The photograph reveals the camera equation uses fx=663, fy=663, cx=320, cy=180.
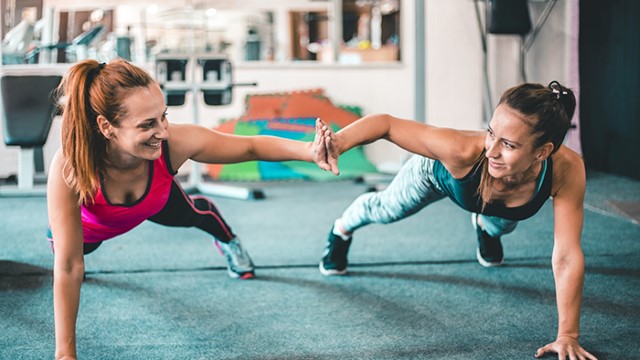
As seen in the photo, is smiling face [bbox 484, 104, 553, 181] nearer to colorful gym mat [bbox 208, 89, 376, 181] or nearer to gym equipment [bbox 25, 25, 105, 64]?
colorful gym mat [bbox 208, 89, 376, 181]

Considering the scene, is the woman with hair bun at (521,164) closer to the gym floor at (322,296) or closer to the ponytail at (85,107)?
the gym floor at (322,296)

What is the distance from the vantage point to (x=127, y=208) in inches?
72.0

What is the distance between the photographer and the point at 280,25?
5.74m

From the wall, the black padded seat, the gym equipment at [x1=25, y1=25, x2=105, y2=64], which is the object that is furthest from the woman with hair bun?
the gym equipment at [x1=25, y1=25, x2=105, y2=64]

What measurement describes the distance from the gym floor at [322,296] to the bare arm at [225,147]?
1.63ft

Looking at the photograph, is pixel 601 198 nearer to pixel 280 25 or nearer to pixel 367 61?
pixel 367 61

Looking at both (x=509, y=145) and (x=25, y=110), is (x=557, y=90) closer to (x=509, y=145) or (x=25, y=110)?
(x=509, y=145)

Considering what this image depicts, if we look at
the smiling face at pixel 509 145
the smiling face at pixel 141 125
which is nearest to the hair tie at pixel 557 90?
the smiling face at pixel 509 145

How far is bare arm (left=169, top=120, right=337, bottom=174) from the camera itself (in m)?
1.76

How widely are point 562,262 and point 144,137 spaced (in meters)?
1.08

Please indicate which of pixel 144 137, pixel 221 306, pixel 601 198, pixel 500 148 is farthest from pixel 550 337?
pixel 601 198

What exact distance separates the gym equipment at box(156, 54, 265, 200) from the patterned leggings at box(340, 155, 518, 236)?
6.28 feet

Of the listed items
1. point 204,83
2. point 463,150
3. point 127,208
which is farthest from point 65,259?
point 204,83

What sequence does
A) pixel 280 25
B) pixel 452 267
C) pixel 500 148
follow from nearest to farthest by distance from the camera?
pixel 500 148 < pixel 452 267 < pixel 280 25
